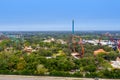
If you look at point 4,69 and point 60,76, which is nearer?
point 60,76

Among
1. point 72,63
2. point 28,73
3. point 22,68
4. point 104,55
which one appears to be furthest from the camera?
point 104,55

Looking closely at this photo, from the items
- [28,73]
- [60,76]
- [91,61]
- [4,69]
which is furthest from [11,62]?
[91,61]

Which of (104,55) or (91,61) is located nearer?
(91,61)

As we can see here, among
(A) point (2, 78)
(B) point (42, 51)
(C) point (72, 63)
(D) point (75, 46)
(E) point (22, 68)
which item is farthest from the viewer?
(D) point (75, 46)

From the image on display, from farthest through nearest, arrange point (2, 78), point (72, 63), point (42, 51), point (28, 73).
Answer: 1. point (42, 51)
2. point (72, 63)
3. point (28, 73)
4. point (2, 78)

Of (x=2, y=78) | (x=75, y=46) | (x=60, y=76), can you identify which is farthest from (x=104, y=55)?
(x=2, y=78)

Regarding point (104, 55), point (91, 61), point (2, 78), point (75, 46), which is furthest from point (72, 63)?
point (75, 46)

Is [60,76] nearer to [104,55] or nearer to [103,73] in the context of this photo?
[103,73]

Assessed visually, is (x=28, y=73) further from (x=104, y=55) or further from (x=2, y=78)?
(x=104, y=55)

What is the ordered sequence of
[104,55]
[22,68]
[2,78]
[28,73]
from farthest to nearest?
[104,55]
[22,68]
[28,73]
[2,78]
